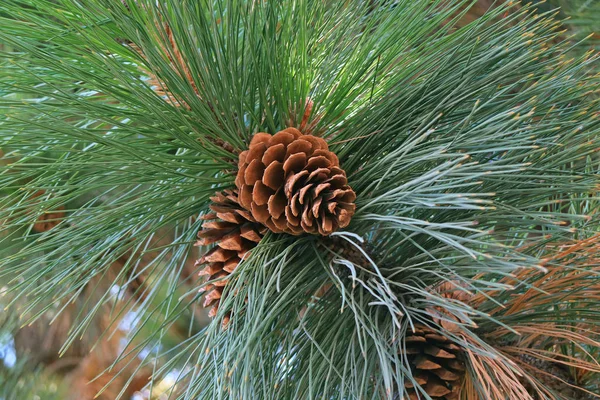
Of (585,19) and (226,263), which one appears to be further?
(585,19)

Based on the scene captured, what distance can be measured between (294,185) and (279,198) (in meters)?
0.02

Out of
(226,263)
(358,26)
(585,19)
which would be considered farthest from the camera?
(585,19)

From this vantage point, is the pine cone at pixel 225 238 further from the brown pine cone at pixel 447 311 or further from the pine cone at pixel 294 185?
the brown pine cone at pixel 447 311

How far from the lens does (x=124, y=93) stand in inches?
21.4

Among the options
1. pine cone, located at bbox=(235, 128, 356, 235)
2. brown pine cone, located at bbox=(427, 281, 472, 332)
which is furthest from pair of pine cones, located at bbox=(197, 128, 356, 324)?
brown pine cone, located at bbox=(427, 281, 472, 332)

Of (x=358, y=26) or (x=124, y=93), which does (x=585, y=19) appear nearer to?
(x=358, y=26)

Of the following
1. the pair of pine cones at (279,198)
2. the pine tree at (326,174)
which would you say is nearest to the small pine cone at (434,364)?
the pine tree at (326,174)

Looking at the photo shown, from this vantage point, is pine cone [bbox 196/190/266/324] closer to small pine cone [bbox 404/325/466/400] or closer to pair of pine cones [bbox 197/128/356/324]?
pair of pine cones [bbox 197/128/356/324]

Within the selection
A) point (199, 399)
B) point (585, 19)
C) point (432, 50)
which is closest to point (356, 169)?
point (432, 50)

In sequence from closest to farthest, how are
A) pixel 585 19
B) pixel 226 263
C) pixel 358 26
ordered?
pixel 226 263
pixel 358 26
pixel 585 19

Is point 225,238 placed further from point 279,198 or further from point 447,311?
point 447,311

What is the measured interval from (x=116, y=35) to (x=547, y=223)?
0.41 meters

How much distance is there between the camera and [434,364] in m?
0.52

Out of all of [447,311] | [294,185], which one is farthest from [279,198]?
[447,311]
